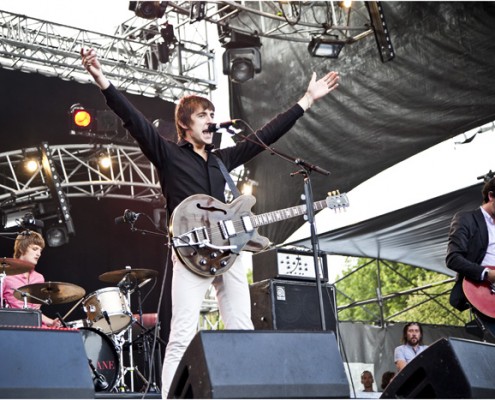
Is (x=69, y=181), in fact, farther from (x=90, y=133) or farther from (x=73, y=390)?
(x=73, y=390)

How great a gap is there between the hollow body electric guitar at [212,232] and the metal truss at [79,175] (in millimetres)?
6126

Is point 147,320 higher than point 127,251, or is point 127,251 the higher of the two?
point 127,251

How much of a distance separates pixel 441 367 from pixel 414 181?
6.15 metres

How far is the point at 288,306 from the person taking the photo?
6441 mm

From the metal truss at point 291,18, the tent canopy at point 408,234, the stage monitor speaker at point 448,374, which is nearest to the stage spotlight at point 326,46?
the metal truss at point 291,18

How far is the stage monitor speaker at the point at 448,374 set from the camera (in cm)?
295

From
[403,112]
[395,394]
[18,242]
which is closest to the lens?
[395,394]

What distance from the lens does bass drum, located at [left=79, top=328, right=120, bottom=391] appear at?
23.1 ft

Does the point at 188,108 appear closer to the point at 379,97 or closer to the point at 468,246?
the point at 468,246

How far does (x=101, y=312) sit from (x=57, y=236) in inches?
109

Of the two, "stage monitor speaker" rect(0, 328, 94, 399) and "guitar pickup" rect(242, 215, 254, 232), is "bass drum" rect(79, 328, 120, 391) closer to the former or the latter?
"guitar pickup" rect(242, 215, 254, 232)

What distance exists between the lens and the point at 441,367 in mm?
3008

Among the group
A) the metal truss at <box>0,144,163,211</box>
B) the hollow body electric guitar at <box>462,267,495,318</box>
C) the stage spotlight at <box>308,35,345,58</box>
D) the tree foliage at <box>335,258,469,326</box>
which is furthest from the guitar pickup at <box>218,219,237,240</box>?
the tree foliage at <box>335,258,469,326</box>

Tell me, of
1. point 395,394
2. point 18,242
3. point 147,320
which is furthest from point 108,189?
point 395,394
